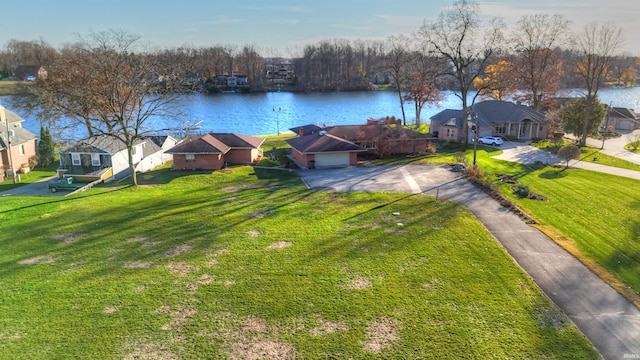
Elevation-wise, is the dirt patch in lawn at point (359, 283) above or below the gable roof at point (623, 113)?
below

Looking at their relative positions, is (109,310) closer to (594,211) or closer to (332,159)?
(332,159)

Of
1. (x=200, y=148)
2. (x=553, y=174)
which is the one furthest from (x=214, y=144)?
(x=553, y=174)

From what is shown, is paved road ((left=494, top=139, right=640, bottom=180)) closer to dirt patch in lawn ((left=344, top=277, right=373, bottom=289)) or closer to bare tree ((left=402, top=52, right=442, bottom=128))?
bare tree ((left=402, top=52, right=442, bottom=128))

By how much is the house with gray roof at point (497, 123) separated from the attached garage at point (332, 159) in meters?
17.3

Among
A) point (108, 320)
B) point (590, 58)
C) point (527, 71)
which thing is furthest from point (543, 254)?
point (527, 71)

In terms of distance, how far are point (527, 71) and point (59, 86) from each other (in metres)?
58.7

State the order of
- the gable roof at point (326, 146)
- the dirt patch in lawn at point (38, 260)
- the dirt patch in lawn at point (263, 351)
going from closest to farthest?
the dirt patch in lawn at point (263, 351), the dirt patch in lawn at point (38, 260), the gable roof at point (326, 146)

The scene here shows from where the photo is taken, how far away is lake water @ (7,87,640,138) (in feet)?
225

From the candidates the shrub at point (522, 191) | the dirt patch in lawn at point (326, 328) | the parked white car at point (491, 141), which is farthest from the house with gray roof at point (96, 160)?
the parked white car at point (491, 141)

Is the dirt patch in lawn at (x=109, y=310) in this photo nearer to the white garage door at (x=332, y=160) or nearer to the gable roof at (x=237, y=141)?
the white garage door at (x=332, y=160)

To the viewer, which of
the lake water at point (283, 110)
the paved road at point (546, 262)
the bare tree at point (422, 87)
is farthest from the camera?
the lake water at point (283, 110)

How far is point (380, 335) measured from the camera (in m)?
13.4

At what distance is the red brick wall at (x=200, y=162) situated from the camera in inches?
1443

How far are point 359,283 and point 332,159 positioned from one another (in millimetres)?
22104
